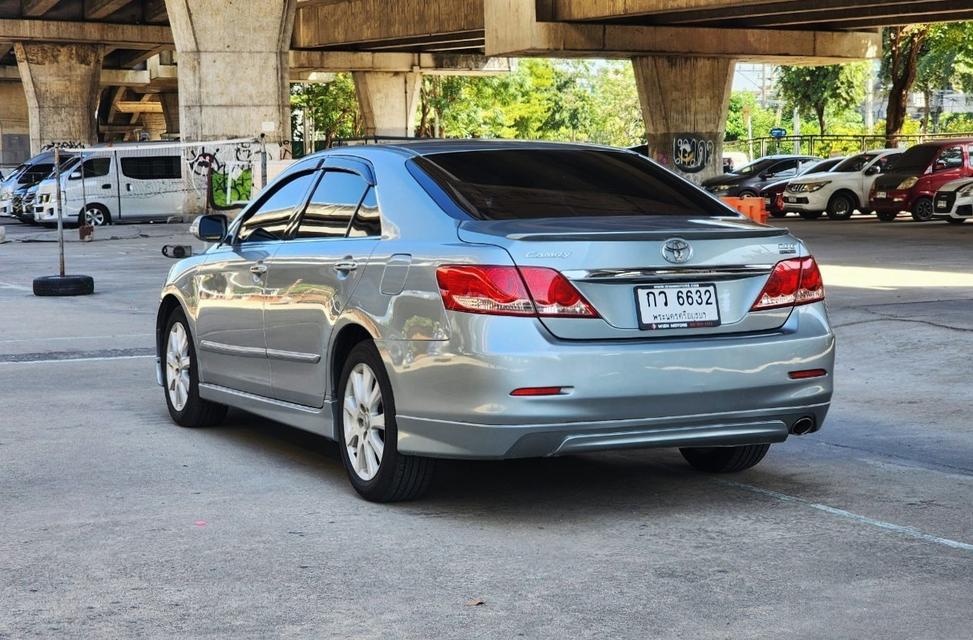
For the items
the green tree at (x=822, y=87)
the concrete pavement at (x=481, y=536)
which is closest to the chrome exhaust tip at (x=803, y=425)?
the concrete pavement at (x=481, y=536)

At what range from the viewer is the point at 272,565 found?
211 inches

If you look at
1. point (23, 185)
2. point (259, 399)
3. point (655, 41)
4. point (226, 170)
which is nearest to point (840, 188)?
point (655, 41)

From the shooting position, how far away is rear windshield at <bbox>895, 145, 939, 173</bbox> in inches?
1369

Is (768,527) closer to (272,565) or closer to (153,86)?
(272,565)

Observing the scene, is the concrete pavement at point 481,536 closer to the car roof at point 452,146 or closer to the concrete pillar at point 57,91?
the car roof at point 452,146

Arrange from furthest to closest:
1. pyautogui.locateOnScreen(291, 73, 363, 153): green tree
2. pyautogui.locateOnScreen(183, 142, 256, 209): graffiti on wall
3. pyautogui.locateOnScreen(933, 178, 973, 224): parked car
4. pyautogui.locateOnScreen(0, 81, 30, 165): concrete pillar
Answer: pyautogui.locateOnScreen(0, 81, 30, 165): concrete pillar, pyautogui.locateOnScreen(291, 73, 363, 153): green tree, pyautogui.locateOnScreen(183, 142, 256, 209): graffiti on wall, pyautogui.locateOnScreen(933, 178, 973, 224): parked car

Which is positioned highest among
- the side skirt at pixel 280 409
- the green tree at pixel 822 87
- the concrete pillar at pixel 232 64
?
the green tree at pixel 822 87

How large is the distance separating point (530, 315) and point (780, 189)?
36.2 meters

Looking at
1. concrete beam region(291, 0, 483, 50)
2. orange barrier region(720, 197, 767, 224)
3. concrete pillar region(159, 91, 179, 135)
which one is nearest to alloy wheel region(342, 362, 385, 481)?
orange barrier region(720, 197, 767, 224)

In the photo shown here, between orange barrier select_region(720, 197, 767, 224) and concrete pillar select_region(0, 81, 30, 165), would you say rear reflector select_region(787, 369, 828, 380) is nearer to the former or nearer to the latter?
orange barrier select_region(720, 197, 767, 224)

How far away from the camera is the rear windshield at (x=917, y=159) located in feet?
114

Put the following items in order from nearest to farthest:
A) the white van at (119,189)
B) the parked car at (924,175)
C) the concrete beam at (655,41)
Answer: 1. the parked car at (924,175)
2. the concrete beam at (655,41)
3. the white van at (119,189)

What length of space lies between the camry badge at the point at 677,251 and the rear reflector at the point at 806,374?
0.67m

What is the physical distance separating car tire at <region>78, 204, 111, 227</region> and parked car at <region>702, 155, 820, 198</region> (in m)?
15.5
